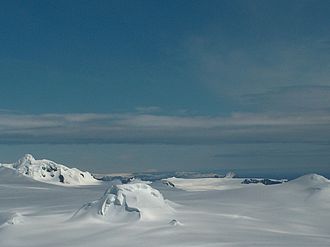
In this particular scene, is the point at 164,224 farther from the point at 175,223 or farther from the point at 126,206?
the point at 126,206

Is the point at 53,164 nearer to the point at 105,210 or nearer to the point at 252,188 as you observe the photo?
the point at 252,188

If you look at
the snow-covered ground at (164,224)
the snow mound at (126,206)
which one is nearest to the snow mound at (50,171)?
the snow-covered ground at (164,224)

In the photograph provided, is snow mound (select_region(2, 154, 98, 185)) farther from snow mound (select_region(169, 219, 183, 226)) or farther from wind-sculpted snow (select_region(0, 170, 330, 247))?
snow mound (select_region(169, 219, 183, 226))

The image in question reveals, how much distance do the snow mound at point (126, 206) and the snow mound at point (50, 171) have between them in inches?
5021

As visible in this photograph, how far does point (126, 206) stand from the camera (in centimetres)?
4119

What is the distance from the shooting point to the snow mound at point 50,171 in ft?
555

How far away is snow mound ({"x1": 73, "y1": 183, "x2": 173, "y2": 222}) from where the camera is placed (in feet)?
131

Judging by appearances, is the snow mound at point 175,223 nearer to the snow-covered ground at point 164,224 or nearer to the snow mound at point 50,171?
the snow-covered ground at point 164,224

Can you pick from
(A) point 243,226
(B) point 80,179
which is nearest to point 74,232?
(A) point 243,226

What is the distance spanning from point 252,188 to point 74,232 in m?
35.2

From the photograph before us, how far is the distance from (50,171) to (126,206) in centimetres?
14319

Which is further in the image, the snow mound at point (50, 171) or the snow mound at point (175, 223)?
the snow mound at point (50, 171)

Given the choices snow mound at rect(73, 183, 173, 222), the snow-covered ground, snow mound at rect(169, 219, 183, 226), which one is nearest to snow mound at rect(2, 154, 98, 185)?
the snow-covered ground

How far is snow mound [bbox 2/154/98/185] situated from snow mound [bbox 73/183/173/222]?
12753 cm
